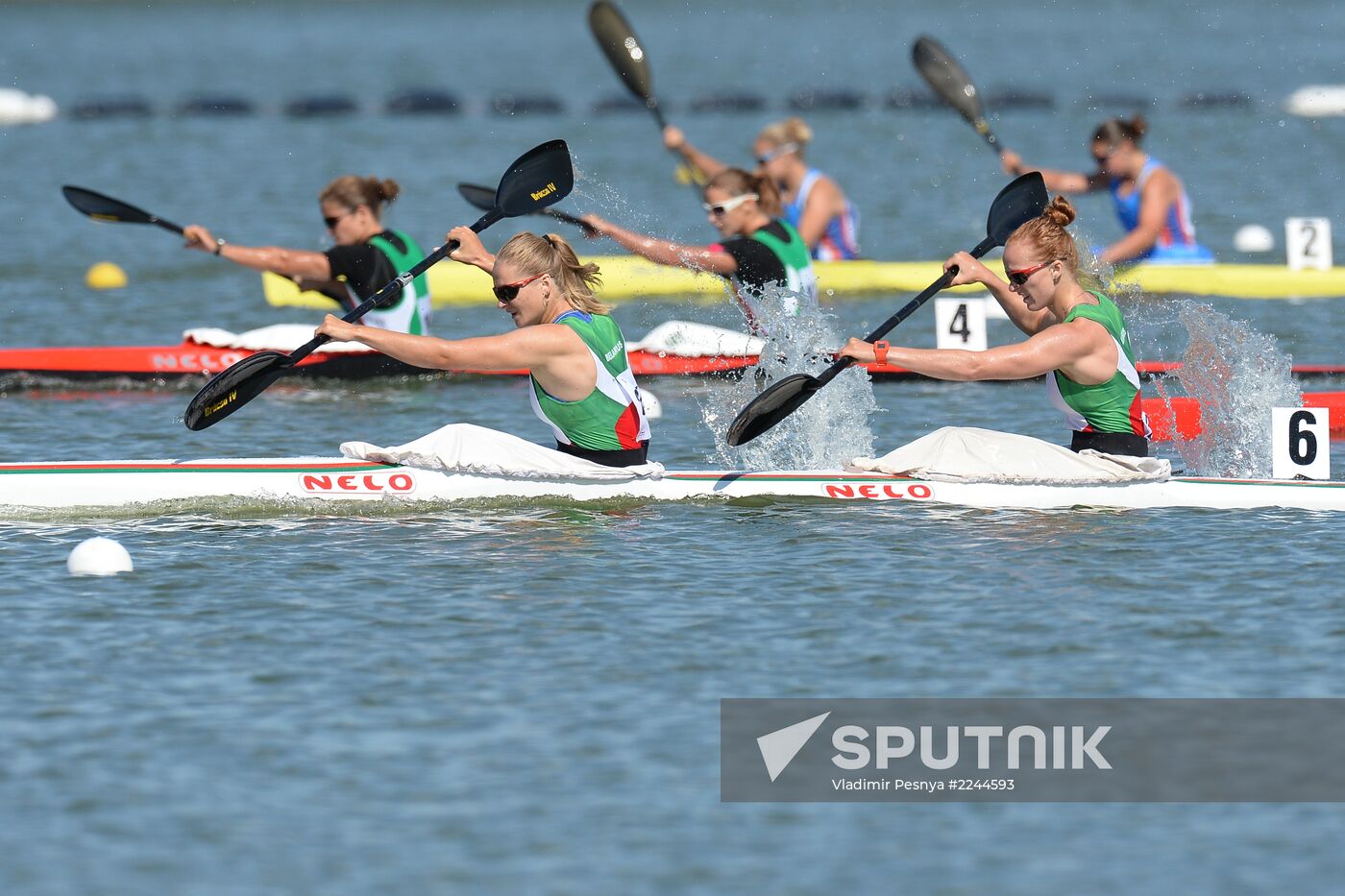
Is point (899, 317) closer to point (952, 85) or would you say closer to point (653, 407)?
point (653, 407)

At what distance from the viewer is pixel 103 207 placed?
13.4 metres

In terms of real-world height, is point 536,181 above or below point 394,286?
above

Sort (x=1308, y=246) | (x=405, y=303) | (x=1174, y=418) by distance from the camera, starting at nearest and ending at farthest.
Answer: (x=1174, y=418)
(x=405, y=303)
(x=1308, y=246)

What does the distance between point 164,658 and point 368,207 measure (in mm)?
6429

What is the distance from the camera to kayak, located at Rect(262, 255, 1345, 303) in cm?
1719

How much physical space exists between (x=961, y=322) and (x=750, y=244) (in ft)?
4.83

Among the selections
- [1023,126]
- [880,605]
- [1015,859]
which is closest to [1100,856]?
[1015,859]

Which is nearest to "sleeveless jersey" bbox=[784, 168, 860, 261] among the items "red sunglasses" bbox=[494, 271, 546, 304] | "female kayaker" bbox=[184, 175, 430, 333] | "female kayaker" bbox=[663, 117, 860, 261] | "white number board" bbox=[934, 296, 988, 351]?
"female kayaker" bbox=[663, 117, 860, 261]

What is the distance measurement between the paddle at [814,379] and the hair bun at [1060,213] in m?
0.33

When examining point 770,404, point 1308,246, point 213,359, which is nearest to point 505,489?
point 770,404

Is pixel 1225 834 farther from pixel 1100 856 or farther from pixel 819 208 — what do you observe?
pixel 819 208

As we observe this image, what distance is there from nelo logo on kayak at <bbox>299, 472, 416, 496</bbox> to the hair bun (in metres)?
3.17

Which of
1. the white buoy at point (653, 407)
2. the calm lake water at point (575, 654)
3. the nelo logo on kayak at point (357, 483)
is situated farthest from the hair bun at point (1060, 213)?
the white buoy at point (653, 407)

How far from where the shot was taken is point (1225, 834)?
602 centimetres
